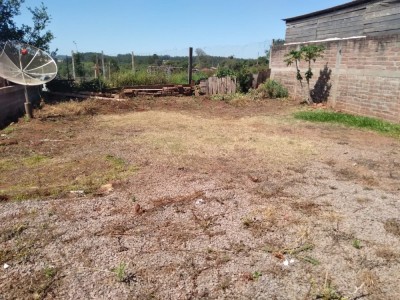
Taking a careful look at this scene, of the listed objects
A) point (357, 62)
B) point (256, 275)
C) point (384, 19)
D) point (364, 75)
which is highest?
point (384, 19)

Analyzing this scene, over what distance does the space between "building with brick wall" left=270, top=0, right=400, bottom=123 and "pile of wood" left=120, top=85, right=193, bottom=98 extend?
4.67m

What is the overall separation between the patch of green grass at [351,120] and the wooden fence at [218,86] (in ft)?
18.3

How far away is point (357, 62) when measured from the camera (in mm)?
10438

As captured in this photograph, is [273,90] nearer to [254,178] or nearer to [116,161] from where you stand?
[254,178]

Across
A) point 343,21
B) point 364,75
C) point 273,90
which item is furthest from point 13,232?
point 343,21

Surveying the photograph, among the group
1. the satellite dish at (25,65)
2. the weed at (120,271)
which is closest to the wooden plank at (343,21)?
the satellite dish at (25,65)

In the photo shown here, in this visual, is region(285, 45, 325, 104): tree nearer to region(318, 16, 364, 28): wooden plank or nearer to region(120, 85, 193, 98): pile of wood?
region(318, 16, 364, 28): wooden plank

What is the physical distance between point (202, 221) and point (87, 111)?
8.64 meters

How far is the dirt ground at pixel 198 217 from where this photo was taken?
2650mm

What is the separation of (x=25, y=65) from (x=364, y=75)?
11.0 metres

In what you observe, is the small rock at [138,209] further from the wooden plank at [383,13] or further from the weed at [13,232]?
the wooden plank at [383,13]

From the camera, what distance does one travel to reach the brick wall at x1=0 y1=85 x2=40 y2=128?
Answer: 29.6 ft

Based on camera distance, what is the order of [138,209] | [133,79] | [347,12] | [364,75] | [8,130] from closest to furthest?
1. [138,209]
2. [8,130]
3. [364,75]
4. [347,12]
5. [133,79]

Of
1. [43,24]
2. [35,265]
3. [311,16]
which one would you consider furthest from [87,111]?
[311,16]
